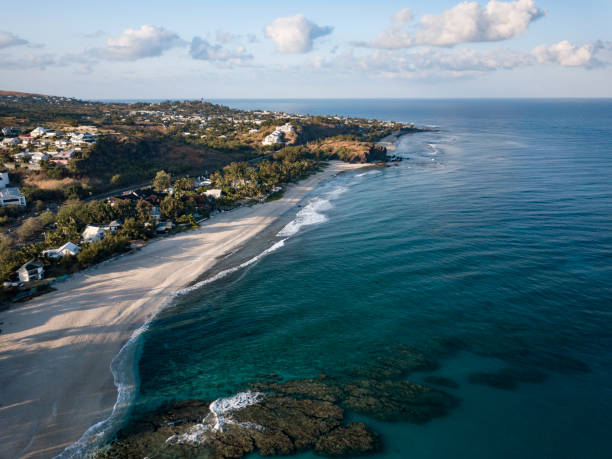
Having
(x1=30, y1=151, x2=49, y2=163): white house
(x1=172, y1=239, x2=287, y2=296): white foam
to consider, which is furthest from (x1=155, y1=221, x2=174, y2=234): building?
(x1=30, y1=151, x2=49, y2=163): white house

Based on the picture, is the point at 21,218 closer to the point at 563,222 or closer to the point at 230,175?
the point at 230,175

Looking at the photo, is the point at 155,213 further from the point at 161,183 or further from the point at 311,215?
the point at 311,215

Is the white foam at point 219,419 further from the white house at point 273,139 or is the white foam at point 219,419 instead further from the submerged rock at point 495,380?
the white house at point 273,139

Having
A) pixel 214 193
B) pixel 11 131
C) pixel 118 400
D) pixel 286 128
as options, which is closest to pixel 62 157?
pixel 11 131

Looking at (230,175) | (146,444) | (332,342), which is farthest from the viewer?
(230,175)

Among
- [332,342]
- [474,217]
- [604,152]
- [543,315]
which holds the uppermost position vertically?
[604,152]

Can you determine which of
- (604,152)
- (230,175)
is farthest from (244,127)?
(604,152)

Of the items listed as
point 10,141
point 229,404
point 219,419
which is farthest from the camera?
point 10,141
